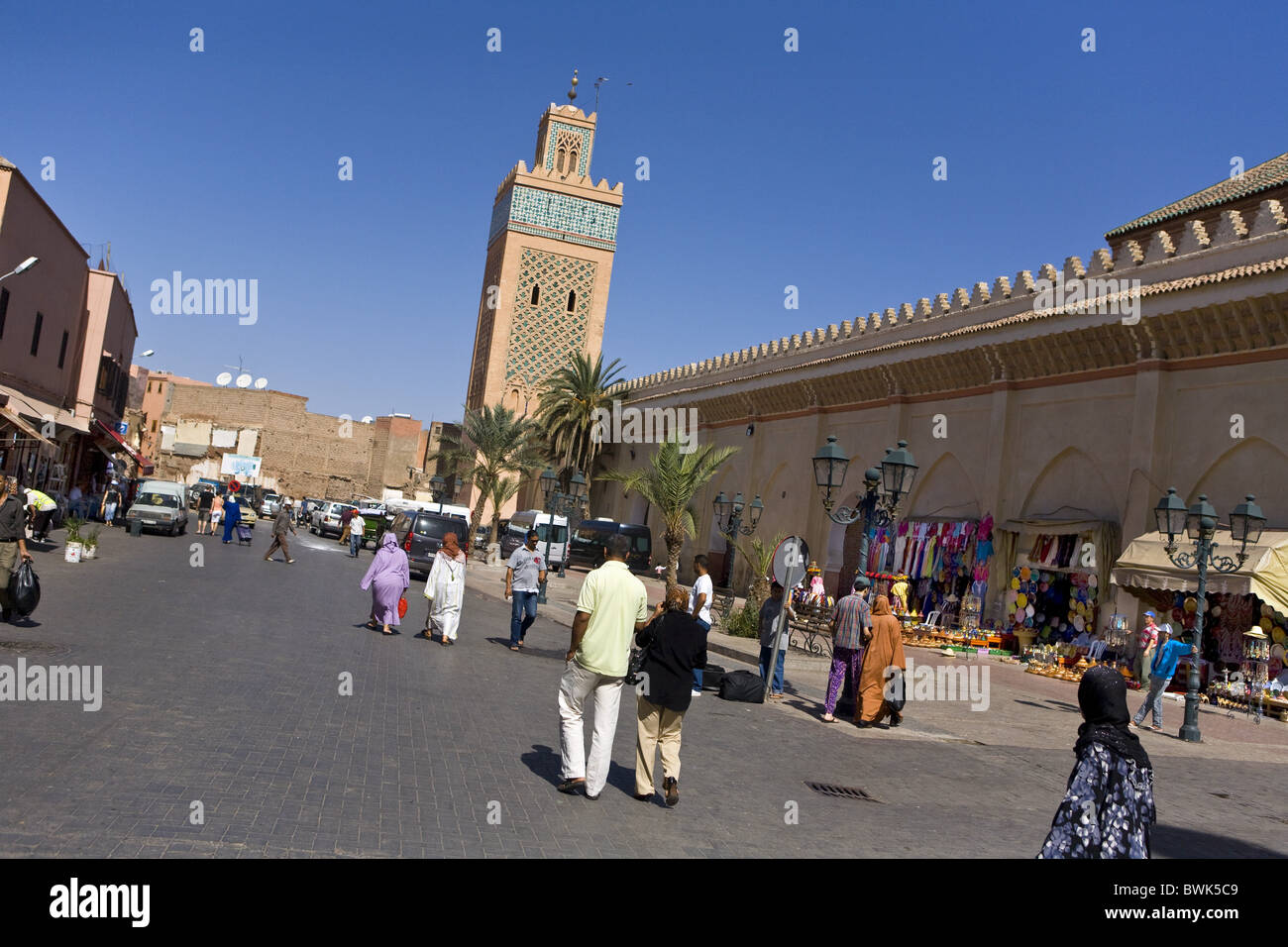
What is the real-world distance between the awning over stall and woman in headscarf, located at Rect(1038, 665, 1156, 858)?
13740 mm

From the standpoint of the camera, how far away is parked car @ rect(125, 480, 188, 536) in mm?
32469

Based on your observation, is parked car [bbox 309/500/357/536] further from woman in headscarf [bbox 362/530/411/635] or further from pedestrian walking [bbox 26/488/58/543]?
woman in headscarf [bbox 362/530/411/635]

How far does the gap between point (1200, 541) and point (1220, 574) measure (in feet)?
11.4

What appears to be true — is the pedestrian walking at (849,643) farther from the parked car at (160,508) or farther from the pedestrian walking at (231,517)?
the parked car at (160,508)

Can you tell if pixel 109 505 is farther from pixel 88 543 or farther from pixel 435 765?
pixel 435 765

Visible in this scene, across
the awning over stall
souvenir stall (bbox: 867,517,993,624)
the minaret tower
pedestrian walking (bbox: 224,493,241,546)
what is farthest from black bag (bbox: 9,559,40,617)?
the minaret tower

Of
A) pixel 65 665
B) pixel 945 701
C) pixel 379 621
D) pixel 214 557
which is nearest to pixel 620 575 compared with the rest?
pixel 65 665

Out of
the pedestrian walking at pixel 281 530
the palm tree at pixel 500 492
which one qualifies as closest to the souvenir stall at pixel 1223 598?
the pedestrian walking at pixel 281 530

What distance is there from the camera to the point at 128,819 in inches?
203

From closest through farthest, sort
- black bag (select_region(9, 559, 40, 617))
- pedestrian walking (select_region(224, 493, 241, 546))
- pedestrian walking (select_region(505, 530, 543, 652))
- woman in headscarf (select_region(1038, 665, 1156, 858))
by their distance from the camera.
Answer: woman in headscarf (select_region(1038, 665, 1156, 858)), black bag (select_region(9, 559, 40, 617)), pedestrian walking (select_region(505, 530, 543, 652)), pedestrian walking (select_region(224, 493, 241, 546))

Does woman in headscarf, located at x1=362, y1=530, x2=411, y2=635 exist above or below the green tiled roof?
below

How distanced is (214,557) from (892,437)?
17.2 m

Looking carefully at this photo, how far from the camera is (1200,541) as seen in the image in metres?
14.5
